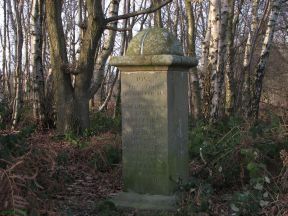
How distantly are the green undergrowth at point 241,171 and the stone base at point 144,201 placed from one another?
193 millimetres

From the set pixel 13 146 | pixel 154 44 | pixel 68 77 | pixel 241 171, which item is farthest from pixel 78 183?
pixel 68 77

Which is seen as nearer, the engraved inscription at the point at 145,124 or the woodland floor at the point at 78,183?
the woodland floor at the point at 78,183

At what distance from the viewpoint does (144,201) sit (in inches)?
211

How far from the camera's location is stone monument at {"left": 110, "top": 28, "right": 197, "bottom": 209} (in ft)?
17.3

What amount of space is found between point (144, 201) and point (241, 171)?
1296 mm

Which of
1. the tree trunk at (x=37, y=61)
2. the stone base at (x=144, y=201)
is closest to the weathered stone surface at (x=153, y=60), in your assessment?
the stone base at (x=144, y=201)

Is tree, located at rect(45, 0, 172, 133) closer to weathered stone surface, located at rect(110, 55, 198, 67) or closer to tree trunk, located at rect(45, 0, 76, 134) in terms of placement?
tree trunk, located at rect(45, 0, 76, 134)


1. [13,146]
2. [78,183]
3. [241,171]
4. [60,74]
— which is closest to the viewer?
[13,146]

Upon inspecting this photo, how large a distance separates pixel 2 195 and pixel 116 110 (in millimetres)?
10388

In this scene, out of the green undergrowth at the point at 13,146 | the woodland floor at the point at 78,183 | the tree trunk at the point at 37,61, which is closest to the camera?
the woodland floor at the point at 78,183

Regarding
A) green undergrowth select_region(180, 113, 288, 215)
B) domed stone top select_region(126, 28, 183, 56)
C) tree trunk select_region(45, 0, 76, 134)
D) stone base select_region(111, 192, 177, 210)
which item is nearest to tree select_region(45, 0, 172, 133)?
tree trunk select_region(45, 0, 76, 134)

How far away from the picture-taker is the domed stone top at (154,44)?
5.29m

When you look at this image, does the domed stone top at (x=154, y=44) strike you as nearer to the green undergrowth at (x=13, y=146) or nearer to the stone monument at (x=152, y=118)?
the stone monument at (x=152, y=118)

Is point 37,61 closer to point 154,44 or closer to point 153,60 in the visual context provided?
point 154,44
